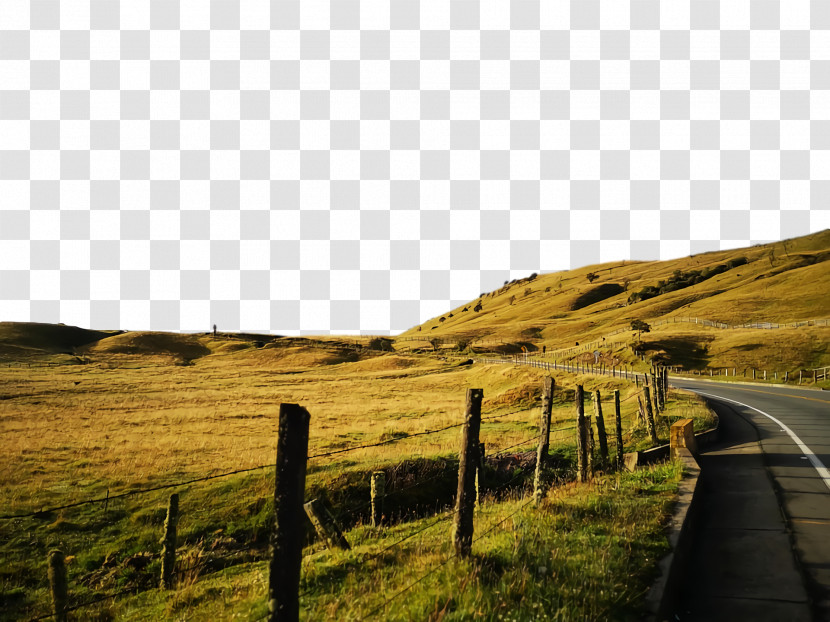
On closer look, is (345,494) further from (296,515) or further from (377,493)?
(296,515)

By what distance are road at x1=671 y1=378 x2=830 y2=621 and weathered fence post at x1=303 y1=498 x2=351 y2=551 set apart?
17.0 ft

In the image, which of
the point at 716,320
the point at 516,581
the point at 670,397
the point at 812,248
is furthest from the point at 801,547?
the point at 812,248

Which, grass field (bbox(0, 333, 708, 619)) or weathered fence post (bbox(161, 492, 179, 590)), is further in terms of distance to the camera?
weathered fence post (bbox(161, 492, 179, 590))

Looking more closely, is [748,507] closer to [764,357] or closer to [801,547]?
[801,547]

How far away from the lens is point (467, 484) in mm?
6656

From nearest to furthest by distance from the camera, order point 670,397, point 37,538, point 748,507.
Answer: point 748,507 < point 37,538 < point 670,397

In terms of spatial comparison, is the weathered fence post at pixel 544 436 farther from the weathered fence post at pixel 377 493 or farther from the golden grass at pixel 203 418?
the golden grass at pixel 203 418

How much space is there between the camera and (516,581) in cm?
584

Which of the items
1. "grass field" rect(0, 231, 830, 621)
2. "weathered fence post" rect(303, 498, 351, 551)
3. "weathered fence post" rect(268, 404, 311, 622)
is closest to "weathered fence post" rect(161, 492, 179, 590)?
"grass field" rect(0, 231, 830, 621)

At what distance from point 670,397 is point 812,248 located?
186096 mm

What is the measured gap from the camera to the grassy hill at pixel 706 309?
2384 inches

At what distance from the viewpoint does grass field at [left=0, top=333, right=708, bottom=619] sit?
7.39 m

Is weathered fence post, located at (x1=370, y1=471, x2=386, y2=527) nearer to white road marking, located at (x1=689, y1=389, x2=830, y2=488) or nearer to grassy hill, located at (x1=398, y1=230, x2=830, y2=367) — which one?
white road marking, located at (x1=689, y1=389, x2=830, y2=488)

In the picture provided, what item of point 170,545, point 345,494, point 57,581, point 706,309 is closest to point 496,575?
point 57,581
